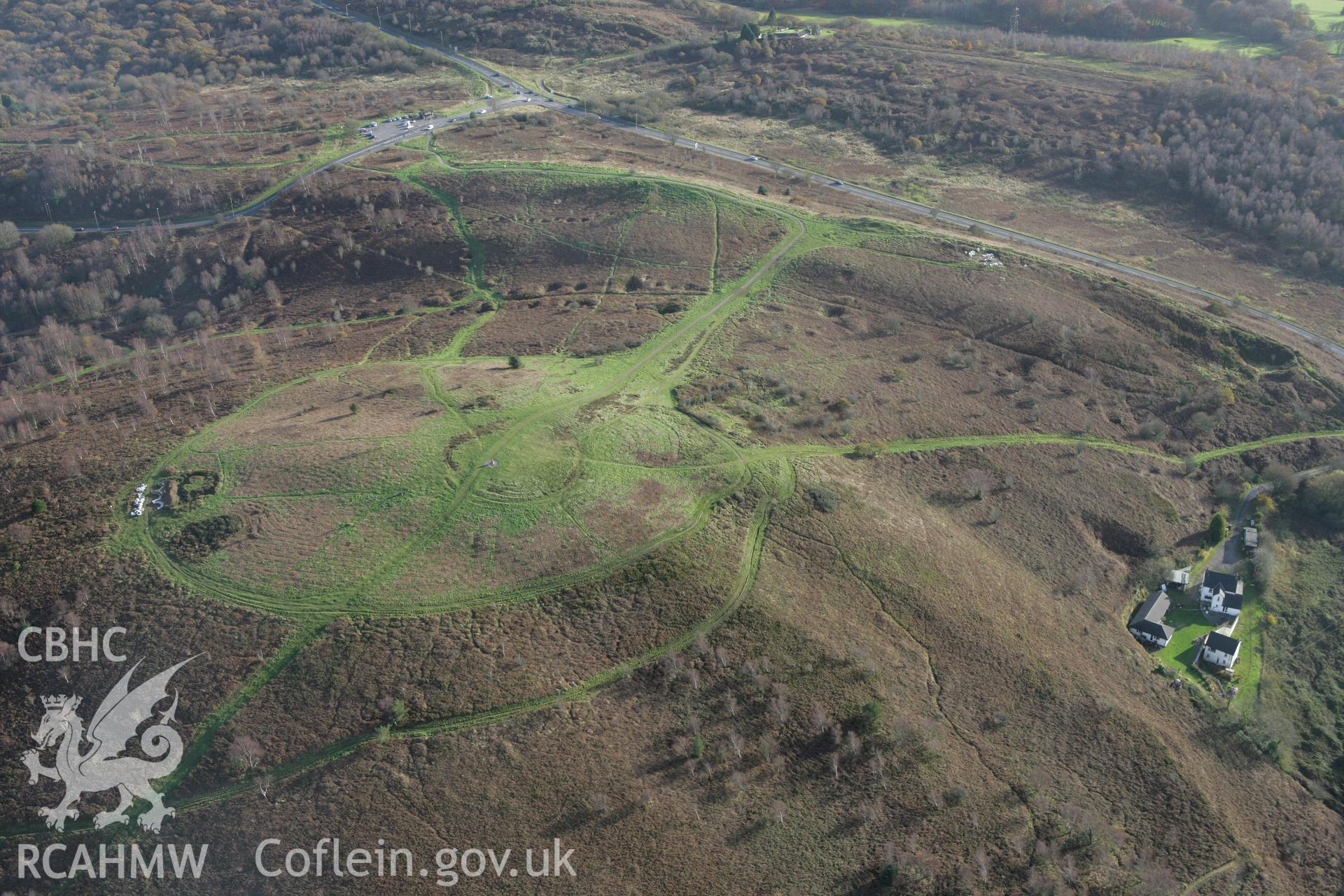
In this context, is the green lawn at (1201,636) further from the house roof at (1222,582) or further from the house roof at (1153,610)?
the house roof at (1222,582)

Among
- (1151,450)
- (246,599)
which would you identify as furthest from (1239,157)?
(246,599)

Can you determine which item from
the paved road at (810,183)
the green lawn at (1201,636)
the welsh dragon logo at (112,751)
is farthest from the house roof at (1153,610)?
the welsh dragon logo at (112,751)

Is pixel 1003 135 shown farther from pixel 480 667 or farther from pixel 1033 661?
pixel 480 667

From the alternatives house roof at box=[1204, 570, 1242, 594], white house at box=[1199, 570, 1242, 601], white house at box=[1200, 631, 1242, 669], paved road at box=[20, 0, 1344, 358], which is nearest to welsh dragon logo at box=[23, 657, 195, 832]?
white house at box=[1200, 631, 1242, 669]

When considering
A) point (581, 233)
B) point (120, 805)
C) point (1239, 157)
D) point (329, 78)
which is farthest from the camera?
point (329, 78)

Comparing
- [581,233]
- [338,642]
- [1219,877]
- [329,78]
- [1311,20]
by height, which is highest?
[1311,20]

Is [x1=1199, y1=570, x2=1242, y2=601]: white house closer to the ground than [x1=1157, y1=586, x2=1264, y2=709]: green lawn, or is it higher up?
higher up

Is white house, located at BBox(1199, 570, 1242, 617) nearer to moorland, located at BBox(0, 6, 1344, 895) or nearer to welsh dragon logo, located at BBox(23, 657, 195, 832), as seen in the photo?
moorland, located at BBox(0, 6, 1344, 895)

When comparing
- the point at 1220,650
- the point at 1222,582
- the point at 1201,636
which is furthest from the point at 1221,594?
the point at 1220,650
